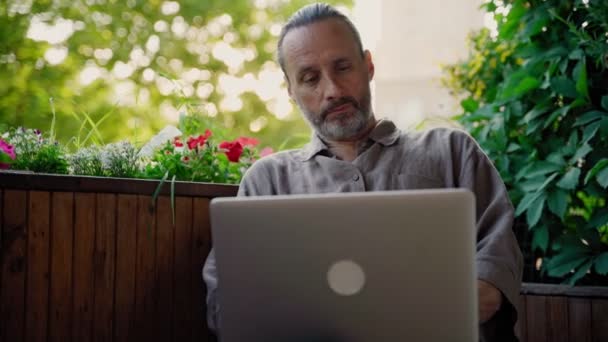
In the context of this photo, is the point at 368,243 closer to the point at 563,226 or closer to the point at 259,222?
the point at 259,222

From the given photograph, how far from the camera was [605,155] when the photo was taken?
7.07 feet

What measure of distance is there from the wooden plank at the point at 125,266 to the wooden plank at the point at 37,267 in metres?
0.18

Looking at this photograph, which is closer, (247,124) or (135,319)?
(135,319)

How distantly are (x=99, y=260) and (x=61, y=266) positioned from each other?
0.31 feet

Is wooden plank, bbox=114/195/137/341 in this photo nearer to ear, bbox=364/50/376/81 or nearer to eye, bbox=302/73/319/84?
eye, bbox=302/73/319/84

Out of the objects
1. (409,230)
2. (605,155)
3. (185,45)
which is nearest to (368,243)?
(409,230)

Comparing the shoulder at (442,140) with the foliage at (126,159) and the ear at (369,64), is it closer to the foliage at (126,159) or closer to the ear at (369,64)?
the ear at (369,64)

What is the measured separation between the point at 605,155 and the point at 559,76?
1.03ft

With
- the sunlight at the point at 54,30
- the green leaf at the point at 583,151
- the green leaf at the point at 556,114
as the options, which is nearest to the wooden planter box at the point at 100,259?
the green leaf at the point at 583,151

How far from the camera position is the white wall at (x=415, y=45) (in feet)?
33.7

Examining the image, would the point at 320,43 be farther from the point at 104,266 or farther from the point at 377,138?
the point at 104,266

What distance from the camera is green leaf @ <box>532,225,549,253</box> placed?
2279 mm

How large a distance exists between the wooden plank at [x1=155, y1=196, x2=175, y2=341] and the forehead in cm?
60

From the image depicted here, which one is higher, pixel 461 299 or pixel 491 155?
pixel 491 155
